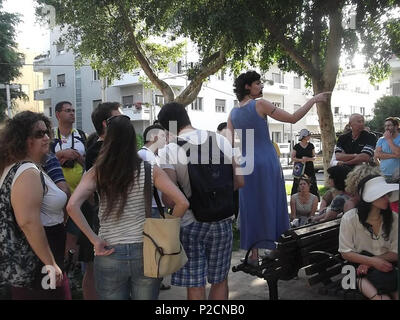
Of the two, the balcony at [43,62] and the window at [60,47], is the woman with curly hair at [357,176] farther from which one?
the balcony at [43,62]

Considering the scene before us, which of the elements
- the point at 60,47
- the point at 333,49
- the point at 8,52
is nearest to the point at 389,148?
the point at 333,49

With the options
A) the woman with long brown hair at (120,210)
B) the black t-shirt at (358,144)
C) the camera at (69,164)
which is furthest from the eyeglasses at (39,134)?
the black t-shirt at (358,144)

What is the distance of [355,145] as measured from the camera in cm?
565

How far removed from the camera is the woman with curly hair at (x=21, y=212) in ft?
8.54

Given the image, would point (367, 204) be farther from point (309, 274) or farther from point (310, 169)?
point (310, 169)

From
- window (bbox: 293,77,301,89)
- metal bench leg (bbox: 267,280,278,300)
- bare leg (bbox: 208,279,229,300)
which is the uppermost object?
window (bbox: 293,77,301,89)

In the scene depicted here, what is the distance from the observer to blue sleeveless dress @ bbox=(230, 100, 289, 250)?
393 centimetres

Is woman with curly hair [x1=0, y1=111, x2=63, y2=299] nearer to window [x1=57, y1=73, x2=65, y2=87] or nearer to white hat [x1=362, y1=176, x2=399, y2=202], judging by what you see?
white hat [x1=362, y1=176, x2=399, y2=202]

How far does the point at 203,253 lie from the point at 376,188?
4.47 feet

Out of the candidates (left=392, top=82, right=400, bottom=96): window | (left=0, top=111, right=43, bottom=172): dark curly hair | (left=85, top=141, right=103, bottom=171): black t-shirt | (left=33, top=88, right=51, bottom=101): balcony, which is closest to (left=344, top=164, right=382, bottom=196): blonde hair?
(left=85, top=141, right=103, bottom=171): black t-shirt

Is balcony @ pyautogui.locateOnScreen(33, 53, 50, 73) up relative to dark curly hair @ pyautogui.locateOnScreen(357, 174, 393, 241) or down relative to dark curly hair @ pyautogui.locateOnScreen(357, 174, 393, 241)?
up
